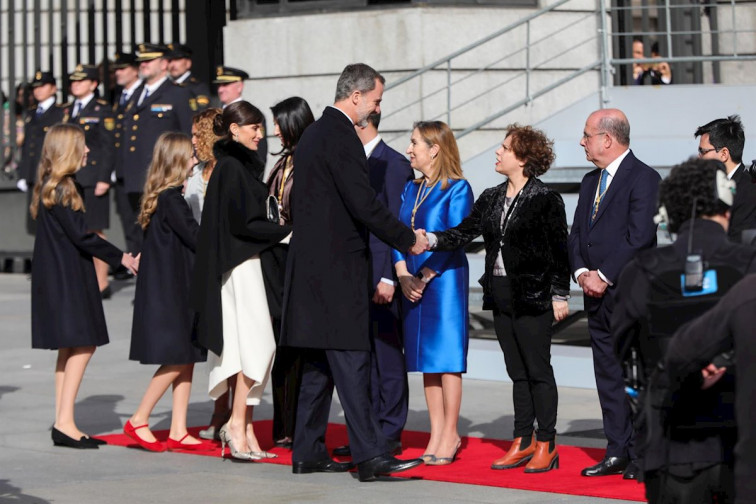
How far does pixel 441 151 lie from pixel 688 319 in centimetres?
357

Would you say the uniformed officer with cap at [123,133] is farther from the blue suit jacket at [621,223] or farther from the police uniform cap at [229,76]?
the blue suit jacket at [621,223]

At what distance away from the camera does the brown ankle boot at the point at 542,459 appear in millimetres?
7404

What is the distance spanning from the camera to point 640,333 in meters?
4.57

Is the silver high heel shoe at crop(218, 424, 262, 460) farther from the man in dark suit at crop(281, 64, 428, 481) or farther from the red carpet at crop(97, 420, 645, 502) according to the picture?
the man in dark suit at crop(281, 64, 428, 481)

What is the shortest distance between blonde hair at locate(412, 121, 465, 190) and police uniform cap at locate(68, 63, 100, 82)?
331 inches

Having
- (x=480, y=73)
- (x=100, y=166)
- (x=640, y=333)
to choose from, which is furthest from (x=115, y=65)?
(x=640, y=333)

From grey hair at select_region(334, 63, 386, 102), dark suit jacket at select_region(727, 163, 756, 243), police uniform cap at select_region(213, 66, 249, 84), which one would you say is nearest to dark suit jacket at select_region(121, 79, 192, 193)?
police uniform cap at select_region(213, 66, 249, 84)

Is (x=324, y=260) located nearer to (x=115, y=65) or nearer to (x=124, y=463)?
(x=124, y=463)

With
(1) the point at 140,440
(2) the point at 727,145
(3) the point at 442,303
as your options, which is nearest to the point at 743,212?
(2) the point at 727,145

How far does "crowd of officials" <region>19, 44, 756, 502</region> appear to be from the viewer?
7.26m

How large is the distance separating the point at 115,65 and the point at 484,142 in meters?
4.02

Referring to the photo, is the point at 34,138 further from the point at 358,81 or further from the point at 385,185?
the point at 358,81

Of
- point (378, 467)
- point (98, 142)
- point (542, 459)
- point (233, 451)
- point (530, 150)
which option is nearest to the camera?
point (378, 467)

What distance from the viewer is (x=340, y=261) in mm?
7262
